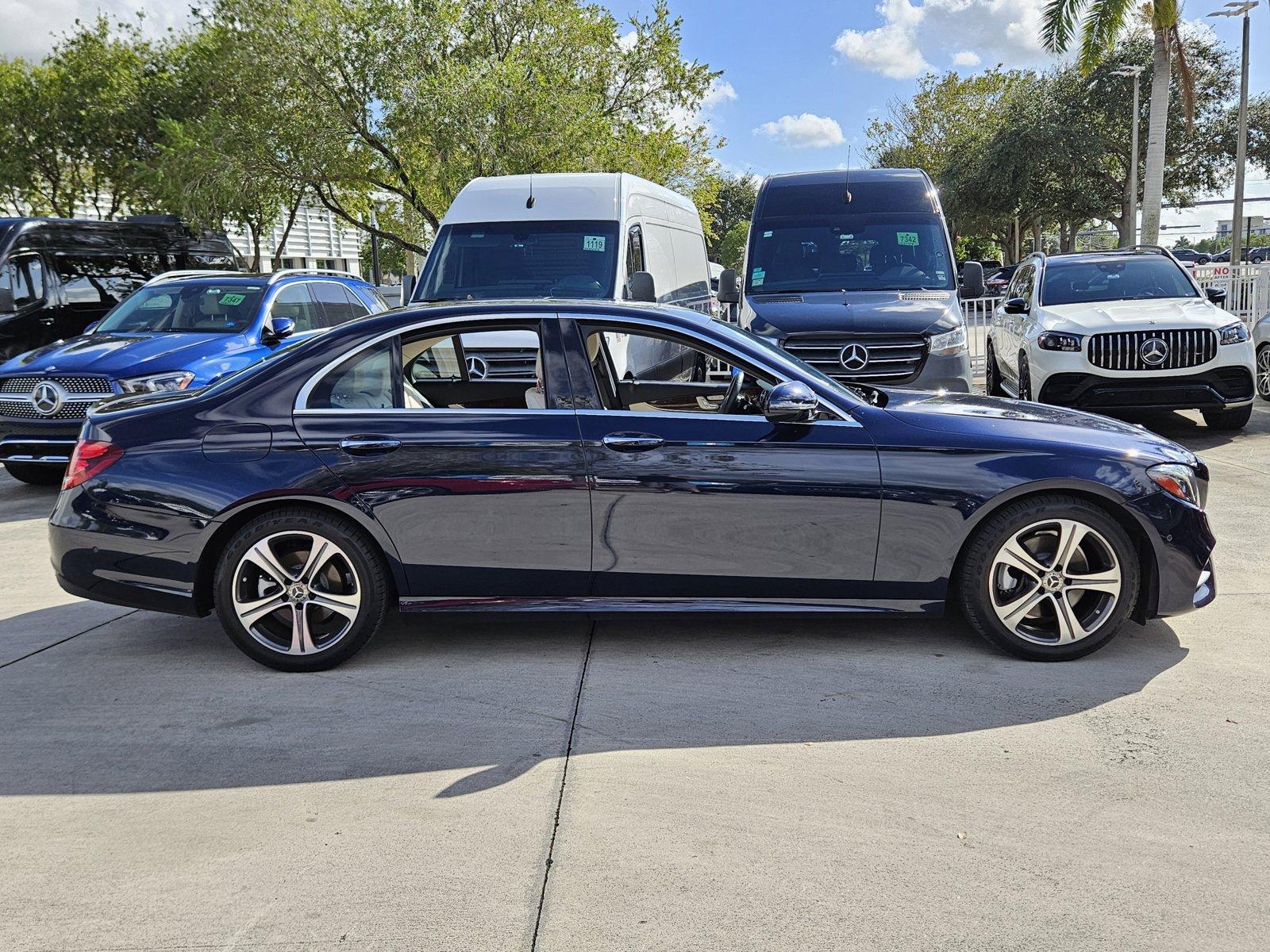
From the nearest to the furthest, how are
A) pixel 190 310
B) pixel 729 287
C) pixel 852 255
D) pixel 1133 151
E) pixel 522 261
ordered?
pixel 522 261, pixel 190 310, pixel 852 255, pixel 729 287, pixel 1133 151

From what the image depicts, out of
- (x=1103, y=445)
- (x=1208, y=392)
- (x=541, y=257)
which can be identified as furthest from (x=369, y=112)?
(x=1103, y=445)

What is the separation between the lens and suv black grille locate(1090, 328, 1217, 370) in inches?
395

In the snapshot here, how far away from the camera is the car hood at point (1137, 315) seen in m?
10.1

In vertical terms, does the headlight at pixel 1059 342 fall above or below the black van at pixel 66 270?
below

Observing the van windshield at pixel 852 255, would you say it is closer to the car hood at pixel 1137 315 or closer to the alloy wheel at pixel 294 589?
the car hood at pixel 1137 315

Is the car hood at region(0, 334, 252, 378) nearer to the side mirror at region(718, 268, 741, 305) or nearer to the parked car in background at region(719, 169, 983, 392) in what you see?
the side mirror at region(718, 268, 741, 305)

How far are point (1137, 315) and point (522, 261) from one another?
5.59 m

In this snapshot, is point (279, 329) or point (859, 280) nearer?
point (279, 329)

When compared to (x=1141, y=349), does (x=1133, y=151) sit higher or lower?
higher

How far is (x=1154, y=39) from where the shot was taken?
20656 mm

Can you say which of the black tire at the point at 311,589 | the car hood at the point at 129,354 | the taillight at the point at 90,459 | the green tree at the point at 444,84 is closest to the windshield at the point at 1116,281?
the car hood at the point at 129,354

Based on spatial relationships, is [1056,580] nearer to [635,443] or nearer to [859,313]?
[635,443]

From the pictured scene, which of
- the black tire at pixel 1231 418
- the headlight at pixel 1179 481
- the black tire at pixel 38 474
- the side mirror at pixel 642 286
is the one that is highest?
the side mirror at pixel 642 286

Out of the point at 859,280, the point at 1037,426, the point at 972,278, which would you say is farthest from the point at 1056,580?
the point at 859,280
